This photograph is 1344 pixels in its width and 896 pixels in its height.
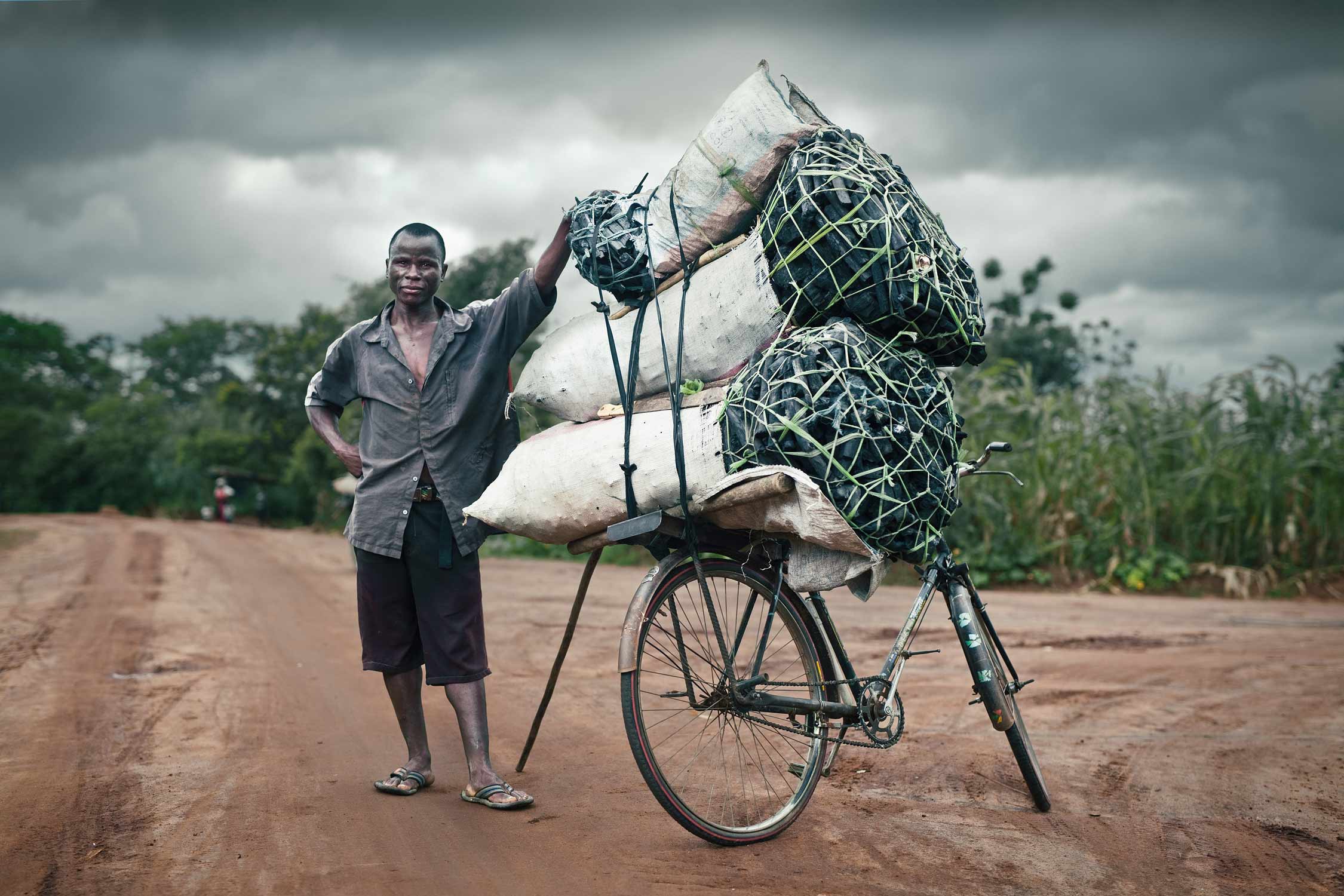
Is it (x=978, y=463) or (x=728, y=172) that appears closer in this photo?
(x=728, y=172)

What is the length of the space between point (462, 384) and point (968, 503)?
775 cm

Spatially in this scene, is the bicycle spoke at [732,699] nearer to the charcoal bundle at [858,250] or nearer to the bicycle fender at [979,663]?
the bicycle fender at [979,663]

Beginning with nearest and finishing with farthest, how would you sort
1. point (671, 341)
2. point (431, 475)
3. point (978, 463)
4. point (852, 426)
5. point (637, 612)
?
point (852, 426), point (637, 612), point (671, 341), point (978, 463), point (431, 475)

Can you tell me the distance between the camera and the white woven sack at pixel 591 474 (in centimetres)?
295

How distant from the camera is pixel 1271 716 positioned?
463 centimetres

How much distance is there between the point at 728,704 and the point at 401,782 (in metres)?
1.32

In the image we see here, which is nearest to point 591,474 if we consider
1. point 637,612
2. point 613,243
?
point 637,612

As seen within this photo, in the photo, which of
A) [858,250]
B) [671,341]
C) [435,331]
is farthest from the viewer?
[435,331]

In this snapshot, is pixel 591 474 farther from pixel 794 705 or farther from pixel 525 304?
pixel 794 705

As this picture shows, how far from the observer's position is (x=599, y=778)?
3.74 metres

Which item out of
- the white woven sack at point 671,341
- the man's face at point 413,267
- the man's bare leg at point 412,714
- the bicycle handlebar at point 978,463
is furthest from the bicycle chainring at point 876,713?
the man's face at point 413,267

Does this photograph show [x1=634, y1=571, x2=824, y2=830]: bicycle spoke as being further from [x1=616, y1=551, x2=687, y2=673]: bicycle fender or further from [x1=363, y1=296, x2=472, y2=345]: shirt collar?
[x1=363, y1=296, x2=472, y2=345]: shirt collar

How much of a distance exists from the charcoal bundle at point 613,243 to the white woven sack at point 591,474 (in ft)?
1.40

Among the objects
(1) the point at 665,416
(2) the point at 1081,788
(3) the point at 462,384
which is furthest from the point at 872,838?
(3) the point at 462,384
